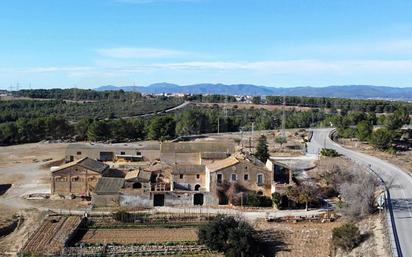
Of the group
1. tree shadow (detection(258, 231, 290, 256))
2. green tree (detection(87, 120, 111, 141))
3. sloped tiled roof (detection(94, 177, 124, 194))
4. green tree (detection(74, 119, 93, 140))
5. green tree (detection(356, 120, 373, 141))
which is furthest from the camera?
green tree (detection(74, 119, 93, 140))

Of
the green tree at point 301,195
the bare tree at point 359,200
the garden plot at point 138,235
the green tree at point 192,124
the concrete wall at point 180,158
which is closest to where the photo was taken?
the garden plot at point 138,235

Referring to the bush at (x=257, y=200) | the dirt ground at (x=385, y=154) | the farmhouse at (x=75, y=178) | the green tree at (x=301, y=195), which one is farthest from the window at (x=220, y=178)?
the dirt ground at (x=385, y=154)

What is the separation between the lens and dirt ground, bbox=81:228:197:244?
38.4m

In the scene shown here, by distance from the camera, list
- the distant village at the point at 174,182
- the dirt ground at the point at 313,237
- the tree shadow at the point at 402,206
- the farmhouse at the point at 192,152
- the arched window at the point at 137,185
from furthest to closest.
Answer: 1. the farmhouse at the point at 192,152
2. the arched window at the point at 137,185
3. the distant village at the point at 174,182
4. the tree shadow at the point at 402,206
5. the dirt ground at the point at 313,237

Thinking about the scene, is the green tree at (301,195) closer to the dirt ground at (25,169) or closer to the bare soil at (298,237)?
the bare soil at (298,237)

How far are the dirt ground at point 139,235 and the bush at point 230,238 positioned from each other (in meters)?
2.50

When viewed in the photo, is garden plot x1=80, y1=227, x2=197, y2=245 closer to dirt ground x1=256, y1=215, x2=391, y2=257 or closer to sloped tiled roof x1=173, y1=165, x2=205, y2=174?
dirt ground x1=256, y1=215, x2=391, y2=257

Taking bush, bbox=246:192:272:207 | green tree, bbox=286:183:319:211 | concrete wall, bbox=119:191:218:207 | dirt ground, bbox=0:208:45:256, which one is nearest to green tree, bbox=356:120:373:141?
green tree, bbox=286:183:319:211

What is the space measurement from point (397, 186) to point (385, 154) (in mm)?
22015

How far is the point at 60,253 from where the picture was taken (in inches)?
1405

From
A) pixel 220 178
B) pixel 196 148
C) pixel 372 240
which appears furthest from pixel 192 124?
pixel 372 240

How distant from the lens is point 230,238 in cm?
3562

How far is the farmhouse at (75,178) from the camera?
49.4 m

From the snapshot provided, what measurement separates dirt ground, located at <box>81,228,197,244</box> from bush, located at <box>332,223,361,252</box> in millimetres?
10189
